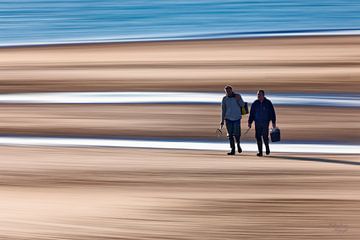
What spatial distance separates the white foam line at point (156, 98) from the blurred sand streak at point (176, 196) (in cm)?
645

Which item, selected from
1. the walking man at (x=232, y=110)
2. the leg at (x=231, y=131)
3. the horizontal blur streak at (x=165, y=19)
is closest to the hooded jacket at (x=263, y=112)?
the walking man at (x=232, y=110)

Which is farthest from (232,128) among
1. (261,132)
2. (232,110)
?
(261,132)

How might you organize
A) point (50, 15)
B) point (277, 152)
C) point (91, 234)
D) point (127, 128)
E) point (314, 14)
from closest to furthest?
point (91, 234) < point (277, 152) < point (127, 128) < point (314, 14) < point (50, 15)

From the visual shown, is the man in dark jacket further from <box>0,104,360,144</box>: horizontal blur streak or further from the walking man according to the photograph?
<box>0,104,360,144</box>: horizontal blur streak

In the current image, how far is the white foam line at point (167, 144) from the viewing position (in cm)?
1883

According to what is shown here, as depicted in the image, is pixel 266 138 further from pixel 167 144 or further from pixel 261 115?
pixel 167 144

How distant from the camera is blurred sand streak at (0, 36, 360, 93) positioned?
27562 mm

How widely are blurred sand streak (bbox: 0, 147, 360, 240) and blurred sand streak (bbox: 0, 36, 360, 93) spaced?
946 centimetres

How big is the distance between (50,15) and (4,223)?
4828 centimetres

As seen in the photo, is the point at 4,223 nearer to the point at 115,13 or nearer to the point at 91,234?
the point at 91,234

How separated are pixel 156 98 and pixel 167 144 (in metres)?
5.85

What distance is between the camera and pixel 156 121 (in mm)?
22312

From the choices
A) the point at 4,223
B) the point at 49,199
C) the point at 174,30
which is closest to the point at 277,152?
the point at 49,199

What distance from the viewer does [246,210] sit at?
1263 centimetres
